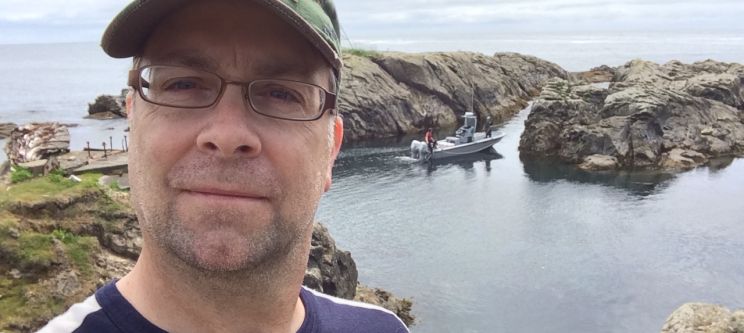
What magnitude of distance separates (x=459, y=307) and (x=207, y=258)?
27416 mm

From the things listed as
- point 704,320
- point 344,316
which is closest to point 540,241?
point 704,320

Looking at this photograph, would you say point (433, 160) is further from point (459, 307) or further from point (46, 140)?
point (46, 140)

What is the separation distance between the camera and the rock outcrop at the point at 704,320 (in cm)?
1614

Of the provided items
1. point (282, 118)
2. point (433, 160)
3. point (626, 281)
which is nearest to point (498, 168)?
point (433, 160)

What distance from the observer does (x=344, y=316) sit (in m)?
3.44

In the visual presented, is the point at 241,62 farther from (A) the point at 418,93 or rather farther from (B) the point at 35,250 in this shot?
(A) the point at 418,93

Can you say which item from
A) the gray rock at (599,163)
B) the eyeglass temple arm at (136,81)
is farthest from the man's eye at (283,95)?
the gray rock at (599,163)

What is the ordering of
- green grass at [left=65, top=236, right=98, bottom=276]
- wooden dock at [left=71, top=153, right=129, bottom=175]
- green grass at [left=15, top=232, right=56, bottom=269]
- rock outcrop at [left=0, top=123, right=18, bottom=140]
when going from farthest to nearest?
rock outcrop at [left=0, top=123, right=18, bottom=140] < wooden dock at [left=71, top=153, right=129, bottom=175] < green grass at [left=65, top=236, right=98, bottom=276] < green grass at [left=15, top=232, right=56, bottom=269]

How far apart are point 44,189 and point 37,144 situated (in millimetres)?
18728

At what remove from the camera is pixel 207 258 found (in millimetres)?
2400

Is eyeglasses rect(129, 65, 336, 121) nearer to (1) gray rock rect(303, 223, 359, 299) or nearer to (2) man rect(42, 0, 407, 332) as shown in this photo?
(2) man rect(42, 0, 407, 332)

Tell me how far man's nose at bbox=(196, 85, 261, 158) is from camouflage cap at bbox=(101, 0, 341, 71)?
1.22 feet

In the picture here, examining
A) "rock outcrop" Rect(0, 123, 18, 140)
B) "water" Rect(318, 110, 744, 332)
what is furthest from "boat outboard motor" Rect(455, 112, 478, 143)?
"rock outcrop" Rect(0, 123, 18, 140)

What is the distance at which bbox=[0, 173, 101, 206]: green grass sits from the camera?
13.6 metres
